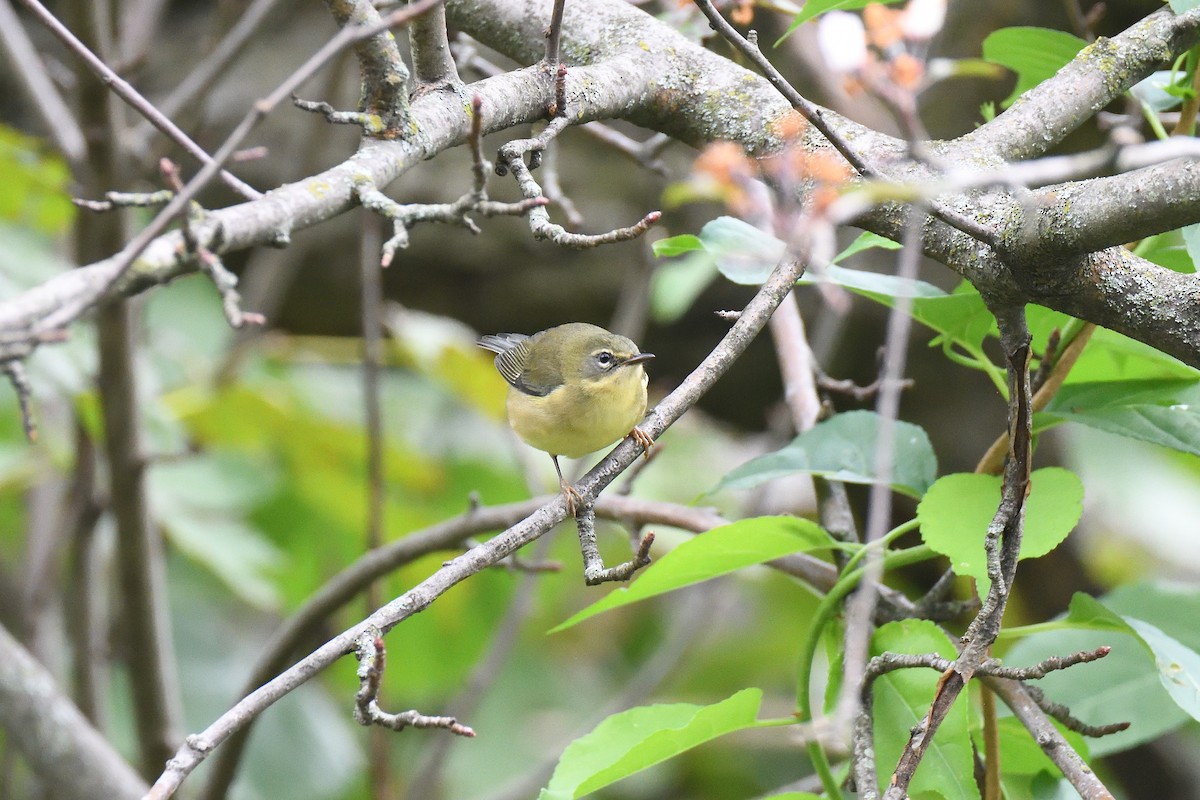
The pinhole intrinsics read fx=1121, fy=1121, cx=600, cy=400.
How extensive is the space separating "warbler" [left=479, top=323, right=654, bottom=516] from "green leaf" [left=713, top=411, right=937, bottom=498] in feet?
2.28

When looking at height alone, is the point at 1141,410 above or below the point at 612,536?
below

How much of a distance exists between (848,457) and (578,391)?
37.2 inches

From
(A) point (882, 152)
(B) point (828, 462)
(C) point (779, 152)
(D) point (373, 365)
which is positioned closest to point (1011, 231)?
(A) point (882, 152)

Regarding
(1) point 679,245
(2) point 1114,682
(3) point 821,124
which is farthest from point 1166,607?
(3) point 821,124

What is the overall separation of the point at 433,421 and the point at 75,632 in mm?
1637

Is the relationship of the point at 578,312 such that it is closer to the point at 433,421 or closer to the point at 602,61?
the point at 433,421

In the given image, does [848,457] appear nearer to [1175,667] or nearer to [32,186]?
[1175,667]

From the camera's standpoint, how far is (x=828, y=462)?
5.86ft

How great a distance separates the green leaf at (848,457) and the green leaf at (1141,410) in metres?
0.21

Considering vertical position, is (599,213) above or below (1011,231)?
above

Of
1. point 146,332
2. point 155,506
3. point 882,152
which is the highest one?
point 146,332

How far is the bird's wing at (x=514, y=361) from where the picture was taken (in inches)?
110

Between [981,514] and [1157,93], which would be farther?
[1157,93]

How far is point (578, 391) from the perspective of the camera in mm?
2613
